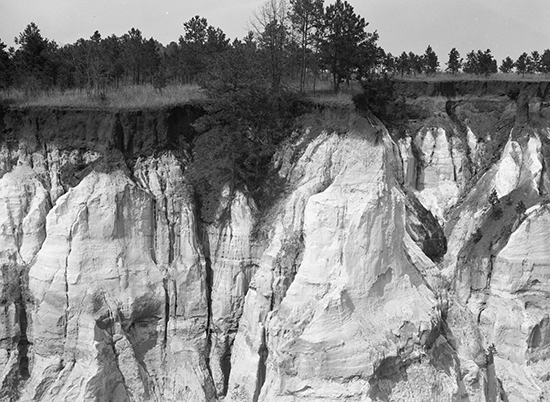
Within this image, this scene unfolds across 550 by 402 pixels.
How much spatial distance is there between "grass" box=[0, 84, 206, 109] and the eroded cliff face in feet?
2.33

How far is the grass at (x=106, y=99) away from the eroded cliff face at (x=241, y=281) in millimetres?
710

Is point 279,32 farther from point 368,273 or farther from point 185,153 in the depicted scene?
point 368,273

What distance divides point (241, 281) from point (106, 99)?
810 centimetres

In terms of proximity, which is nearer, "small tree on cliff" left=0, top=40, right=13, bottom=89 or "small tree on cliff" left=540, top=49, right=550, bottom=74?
"small tree on cliff" left=0, top=40, right=13, bottom=89

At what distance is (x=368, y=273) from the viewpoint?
14680 mm

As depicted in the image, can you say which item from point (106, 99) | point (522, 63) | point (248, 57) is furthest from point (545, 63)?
point (106, 99)

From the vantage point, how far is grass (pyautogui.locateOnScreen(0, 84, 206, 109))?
18147mm

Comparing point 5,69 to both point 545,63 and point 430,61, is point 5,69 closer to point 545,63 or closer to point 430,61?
point 430,61

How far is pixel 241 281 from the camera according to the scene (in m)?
16.8

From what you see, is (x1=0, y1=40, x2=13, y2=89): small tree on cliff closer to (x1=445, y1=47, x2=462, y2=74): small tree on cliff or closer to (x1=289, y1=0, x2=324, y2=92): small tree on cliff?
(x1=289, y1=0, x2=324, y2=92): small tree on cliff

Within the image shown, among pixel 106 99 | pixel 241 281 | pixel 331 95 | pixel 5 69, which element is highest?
pixel 5 69

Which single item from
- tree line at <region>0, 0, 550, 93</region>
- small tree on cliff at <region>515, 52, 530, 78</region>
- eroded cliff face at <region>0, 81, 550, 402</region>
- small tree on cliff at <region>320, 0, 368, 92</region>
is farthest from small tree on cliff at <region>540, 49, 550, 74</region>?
eroded cliff face at <region>0, 81, 550, 402</region>

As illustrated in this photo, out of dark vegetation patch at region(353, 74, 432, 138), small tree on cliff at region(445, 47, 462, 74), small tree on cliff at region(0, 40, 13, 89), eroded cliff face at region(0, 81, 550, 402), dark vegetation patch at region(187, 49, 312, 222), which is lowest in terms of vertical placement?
eroded cliff face at region(0, 81, 550, 402)

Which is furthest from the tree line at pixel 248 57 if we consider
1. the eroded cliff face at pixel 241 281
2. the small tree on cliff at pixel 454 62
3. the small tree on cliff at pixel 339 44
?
the small tree on cliff at pixel 454 62
